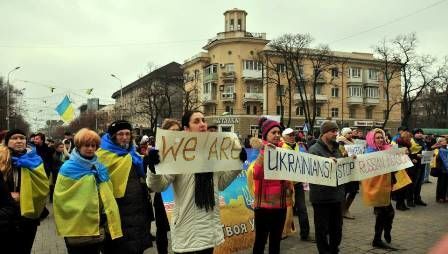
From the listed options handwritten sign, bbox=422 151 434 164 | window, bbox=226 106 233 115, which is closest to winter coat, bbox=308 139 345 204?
handwritten sign, bbox=422 151 434 164

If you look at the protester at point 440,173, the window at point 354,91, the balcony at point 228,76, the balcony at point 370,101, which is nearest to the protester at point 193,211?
the protester at point 440,173

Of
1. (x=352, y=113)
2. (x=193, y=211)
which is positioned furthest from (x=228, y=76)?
(x=193, y=211)

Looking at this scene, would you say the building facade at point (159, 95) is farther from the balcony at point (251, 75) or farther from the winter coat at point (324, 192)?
the winter coat at point (324, 192)

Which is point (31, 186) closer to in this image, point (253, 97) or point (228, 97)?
point (253, 97)

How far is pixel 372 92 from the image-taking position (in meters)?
76.1

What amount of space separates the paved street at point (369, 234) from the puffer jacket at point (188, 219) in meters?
3.27

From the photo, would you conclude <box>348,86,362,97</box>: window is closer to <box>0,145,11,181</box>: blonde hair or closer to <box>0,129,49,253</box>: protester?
<box>0,129,49,253</box>: protester

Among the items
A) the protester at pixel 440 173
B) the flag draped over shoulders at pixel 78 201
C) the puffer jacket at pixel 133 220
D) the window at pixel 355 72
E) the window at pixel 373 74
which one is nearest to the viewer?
the flag draped over shoulders at pixel 78 201

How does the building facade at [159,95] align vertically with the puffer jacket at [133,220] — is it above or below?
above

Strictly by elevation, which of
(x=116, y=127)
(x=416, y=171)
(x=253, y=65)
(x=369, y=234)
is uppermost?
(x=253, y=65)

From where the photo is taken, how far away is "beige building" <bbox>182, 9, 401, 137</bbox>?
6819 cm

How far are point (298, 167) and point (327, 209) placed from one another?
0.84 m

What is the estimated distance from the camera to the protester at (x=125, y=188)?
14.5 feet

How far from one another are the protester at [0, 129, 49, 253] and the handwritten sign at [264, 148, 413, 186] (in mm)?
Result: 2531
